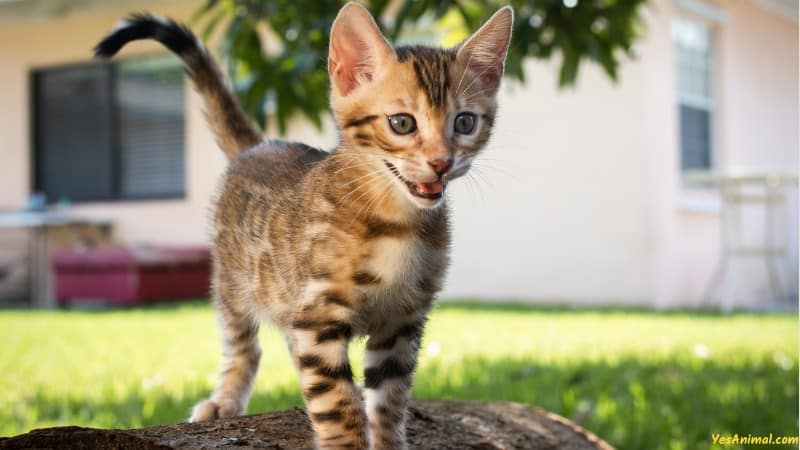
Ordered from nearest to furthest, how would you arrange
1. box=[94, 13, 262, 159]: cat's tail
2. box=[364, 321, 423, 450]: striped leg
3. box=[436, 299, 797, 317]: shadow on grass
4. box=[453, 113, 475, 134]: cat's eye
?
box=[453, 113, 475, 134]: cat's eye
box=[364, 321, 423, 450]: striped leg
box=[94, 13, 262, 159]: cat's tail
box=[436, 299, 797, 317]: shadow on grass

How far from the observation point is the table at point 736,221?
884 cm

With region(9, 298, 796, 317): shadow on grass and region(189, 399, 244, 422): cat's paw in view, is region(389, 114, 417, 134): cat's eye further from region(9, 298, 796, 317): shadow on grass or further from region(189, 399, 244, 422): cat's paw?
region(9, 298, 796, 317): shadow on grass

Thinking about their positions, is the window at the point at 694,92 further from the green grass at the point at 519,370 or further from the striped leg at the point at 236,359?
the striped leg at the point at 236,359

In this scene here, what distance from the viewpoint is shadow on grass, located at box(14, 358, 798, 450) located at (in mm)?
3373

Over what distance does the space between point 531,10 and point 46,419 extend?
2.63 meters

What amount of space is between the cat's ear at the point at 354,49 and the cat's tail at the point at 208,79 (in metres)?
0.73

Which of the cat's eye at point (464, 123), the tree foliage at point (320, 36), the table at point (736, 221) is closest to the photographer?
the cat's eye at point (464, 123)

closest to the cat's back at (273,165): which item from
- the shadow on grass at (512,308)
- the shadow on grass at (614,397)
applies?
the shadow on grass at (614,397)

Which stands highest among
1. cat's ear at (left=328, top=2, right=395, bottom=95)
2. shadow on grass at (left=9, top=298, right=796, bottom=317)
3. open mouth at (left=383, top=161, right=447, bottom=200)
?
cat's ear at (left=328, top=2, right=395, bottom=95)

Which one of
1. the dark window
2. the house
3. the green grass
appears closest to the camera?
the green grass

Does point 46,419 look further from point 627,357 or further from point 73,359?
point 627,357

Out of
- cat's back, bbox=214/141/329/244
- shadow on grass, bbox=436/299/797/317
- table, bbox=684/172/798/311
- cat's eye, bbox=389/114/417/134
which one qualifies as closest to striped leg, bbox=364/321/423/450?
cat's back, bbox=214/141/329/244

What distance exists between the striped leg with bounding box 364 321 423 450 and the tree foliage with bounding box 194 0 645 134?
1.46m

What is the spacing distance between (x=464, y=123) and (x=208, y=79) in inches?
43.8
